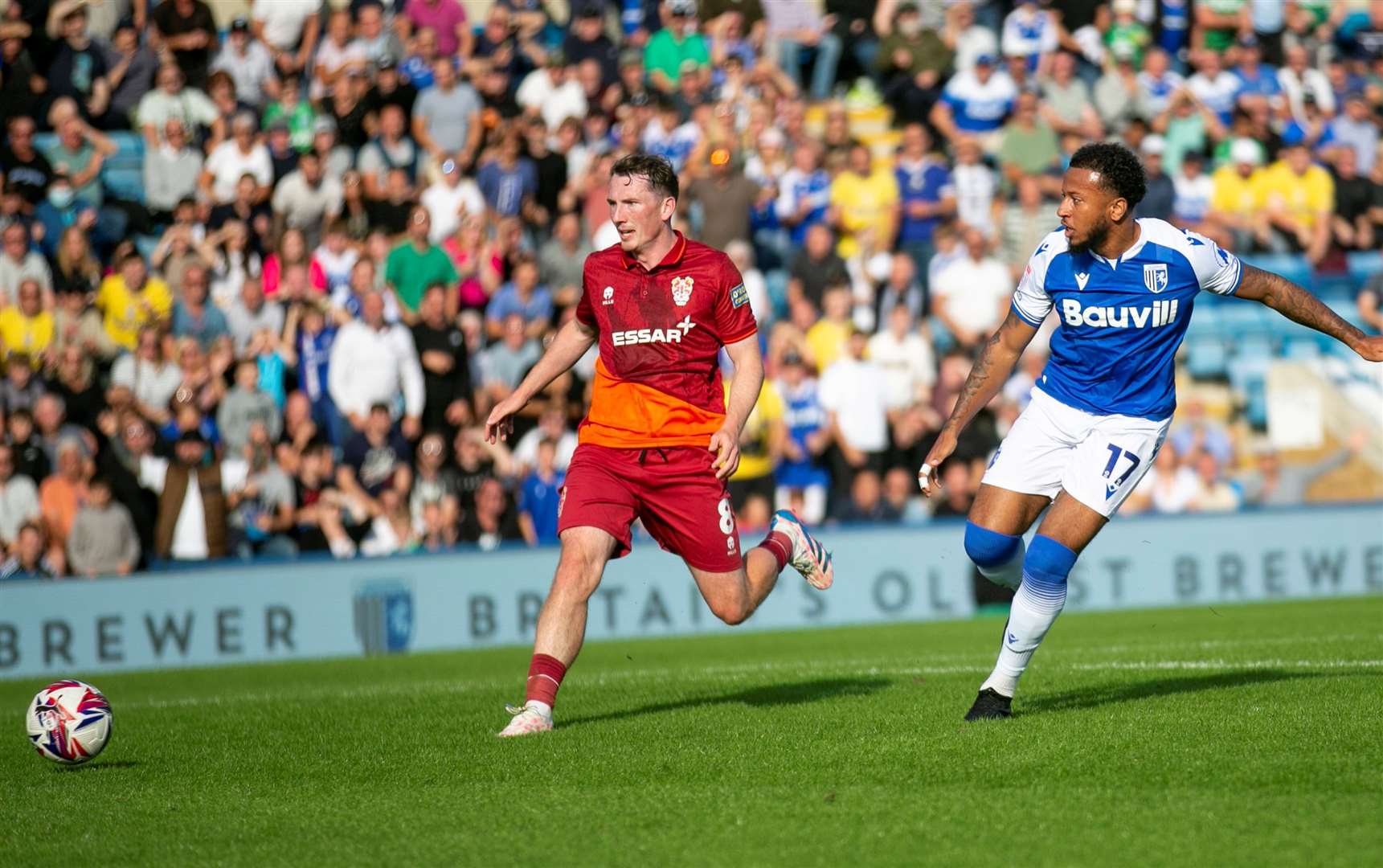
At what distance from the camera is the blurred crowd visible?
16.7 meters

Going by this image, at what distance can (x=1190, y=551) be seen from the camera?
16797 millimetres

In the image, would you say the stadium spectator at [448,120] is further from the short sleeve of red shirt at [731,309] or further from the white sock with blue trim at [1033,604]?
the white sock with blue trim at [1033,604]

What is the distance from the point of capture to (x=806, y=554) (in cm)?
924

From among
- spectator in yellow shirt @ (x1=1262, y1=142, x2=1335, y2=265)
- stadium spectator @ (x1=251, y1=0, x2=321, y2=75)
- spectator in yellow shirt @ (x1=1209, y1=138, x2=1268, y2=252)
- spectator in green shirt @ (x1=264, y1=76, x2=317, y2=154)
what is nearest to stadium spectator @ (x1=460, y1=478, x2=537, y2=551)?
spectator in green shirt @ (x1=264, y1=76, x2=317, y2=154)

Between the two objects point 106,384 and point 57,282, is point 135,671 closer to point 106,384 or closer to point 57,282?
point 106,384

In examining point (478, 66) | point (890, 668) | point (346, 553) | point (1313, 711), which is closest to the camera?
point (1313, 711)

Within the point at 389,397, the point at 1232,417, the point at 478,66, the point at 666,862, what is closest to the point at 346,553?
the point at 389,397

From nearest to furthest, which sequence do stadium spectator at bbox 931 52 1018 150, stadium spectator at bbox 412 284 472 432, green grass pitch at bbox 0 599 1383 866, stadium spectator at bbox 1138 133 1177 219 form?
1. green grass pitch at bbox 0 599 1383 866
2. stadium spectator at bbox 412 284 472 432
3. stadium spectator at bbox 1138 133 1177 219
4. stadium spectator at bbox 931 52 1018 150

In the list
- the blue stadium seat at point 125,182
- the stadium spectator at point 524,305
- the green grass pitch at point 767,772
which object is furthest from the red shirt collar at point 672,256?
the blue stadium seat at point 125,182

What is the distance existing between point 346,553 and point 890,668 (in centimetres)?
719

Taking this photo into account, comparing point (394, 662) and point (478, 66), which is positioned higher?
point (478, 66)

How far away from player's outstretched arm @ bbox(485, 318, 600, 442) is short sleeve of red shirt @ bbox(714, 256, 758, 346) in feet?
2.26

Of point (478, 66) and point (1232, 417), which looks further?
point (478, 66)

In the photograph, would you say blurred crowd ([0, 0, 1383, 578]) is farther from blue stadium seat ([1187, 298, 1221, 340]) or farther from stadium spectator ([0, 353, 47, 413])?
blue stadium seat ([1187, 298, 1221, 340])
